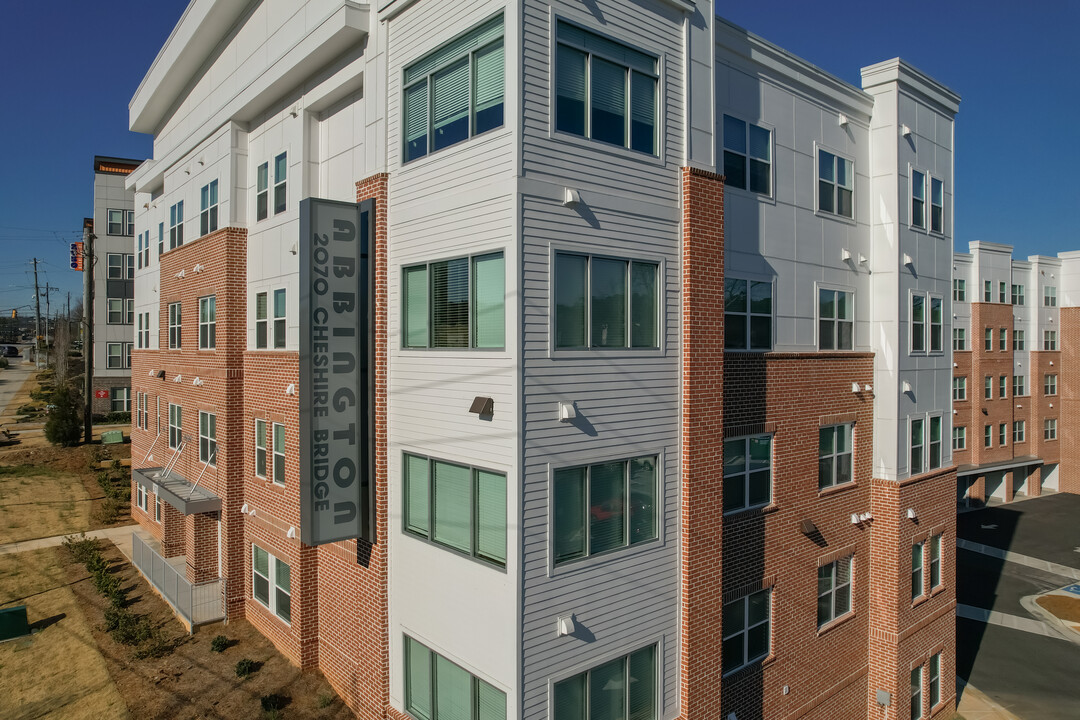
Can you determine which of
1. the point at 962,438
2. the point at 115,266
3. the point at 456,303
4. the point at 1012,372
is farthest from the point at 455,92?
the point at 1012,372

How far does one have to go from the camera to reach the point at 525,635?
8.26 metres

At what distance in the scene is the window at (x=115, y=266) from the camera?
4322 cm

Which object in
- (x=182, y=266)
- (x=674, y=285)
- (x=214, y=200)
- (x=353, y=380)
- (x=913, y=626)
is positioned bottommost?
(x=913, y=626)

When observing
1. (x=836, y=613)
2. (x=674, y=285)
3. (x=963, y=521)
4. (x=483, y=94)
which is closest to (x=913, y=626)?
(x=836, y=613)

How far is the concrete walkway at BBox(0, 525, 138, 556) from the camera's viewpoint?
21.9 m

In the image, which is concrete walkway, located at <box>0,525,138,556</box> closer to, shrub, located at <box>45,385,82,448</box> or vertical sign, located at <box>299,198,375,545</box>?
shrub, located at <box>45,385,82,448</box>

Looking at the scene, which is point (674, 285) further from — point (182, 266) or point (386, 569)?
point (182, 266)

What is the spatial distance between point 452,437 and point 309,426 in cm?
295

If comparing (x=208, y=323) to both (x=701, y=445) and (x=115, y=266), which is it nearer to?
(x=701, y=445)

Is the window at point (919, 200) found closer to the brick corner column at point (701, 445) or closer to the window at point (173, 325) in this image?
the brick corner column at point (701, 445)

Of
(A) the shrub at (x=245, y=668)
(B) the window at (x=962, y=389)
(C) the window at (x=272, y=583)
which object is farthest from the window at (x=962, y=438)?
(A) the shrub at (x=245, y=668)

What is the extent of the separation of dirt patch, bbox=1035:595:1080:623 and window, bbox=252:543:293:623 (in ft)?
90.5

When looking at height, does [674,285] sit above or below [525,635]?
above

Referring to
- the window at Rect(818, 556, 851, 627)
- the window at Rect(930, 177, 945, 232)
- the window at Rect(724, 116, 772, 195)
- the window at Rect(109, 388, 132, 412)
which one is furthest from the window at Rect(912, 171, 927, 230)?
the window at Rect(109, 388, 132, 412)
